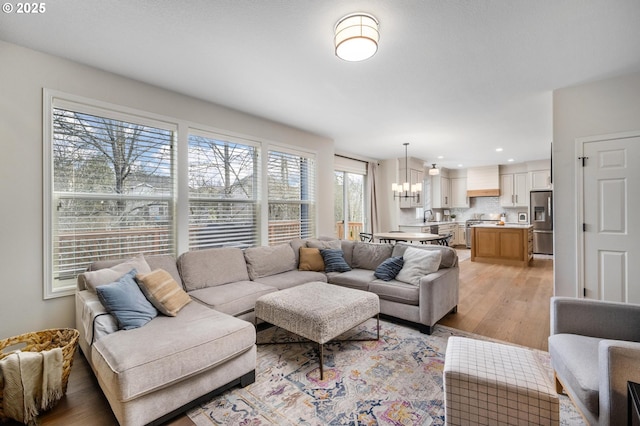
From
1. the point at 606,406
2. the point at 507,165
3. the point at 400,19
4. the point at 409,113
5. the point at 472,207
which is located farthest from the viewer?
the point at 472,207

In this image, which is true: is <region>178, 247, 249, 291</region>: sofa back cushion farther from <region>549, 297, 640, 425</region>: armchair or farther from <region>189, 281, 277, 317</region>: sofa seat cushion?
<region>549, 297, 640, 425</region>: armchair

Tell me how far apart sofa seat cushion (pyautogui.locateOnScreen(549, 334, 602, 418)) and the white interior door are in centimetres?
190

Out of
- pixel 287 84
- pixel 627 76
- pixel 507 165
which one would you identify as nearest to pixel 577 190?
pixel 627 76

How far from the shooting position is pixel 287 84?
3105mm

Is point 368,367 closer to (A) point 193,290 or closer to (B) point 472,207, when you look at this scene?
(A) point 193,290

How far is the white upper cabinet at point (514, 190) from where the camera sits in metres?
8.33

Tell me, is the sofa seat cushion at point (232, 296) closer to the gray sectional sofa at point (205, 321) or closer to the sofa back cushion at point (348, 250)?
the gray sectional sofa at point (205, 321)

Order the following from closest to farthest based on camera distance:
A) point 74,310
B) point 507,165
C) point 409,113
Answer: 1. point 74,310
2. point 409,113
3. point 507,165

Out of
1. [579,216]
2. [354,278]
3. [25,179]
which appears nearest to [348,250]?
[354,278]

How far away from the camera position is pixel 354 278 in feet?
11.4

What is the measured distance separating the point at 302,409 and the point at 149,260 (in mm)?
2011

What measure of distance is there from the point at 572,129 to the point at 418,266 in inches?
91.2

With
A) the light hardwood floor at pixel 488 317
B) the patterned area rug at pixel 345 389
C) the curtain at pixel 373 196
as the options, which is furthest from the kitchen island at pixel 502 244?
the patterned area rug at pixel 345 389

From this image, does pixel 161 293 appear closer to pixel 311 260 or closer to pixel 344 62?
pixel 311 260
